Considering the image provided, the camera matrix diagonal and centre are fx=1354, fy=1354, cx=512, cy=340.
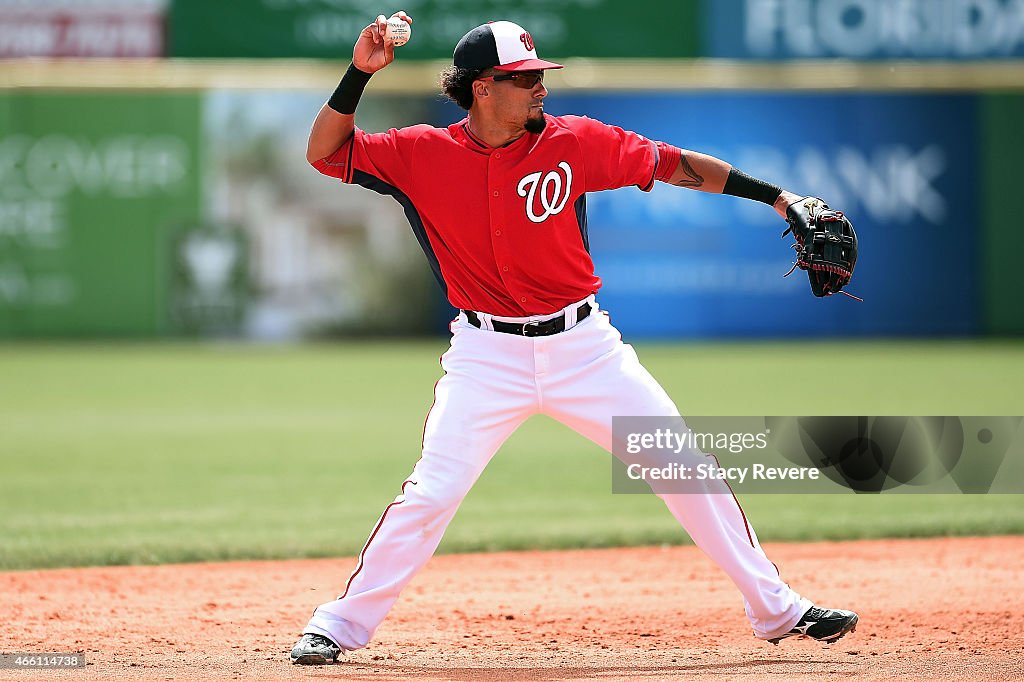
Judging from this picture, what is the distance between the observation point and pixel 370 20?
53.0 feet

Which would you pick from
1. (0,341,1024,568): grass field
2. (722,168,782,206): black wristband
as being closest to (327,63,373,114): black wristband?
(722,168,782,206): black wristband

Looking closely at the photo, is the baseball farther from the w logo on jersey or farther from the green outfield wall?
the green outfield wall

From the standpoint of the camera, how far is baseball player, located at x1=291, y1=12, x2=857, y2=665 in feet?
12.3

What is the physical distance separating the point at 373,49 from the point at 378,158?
1.01ft

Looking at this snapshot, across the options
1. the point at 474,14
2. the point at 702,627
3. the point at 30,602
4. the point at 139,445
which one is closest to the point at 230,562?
the point at 30,602

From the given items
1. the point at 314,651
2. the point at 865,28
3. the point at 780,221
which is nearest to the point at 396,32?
the point at 314,651

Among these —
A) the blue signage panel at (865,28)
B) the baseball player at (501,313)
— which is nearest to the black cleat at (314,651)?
the baseball player at (501,313)

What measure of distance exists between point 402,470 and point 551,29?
30.1 ft

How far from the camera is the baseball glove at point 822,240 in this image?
152 inches

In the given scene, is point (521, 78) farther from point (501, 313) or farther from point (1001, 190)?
point (1001, 190)

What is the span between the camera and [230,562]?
5.83 metres

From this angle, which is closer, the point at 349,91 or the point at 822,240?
the point at 349,91

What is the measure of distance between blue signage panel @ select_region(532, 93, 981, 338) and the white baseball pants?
44.3ft

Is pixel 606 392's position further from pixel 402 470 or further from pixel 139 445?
pixel 139 445
